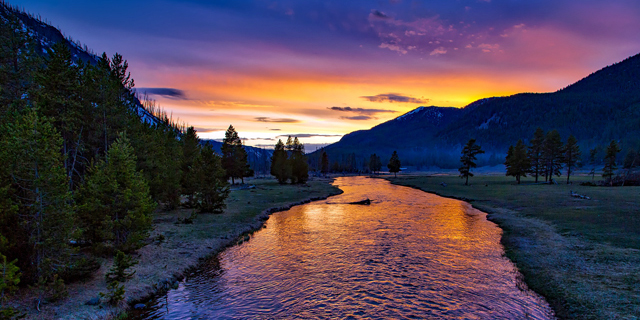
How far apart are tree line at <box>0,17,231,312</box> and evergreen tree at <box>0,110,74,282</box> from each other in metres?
0.03

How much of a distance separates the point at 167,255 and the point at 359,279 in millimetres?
14440

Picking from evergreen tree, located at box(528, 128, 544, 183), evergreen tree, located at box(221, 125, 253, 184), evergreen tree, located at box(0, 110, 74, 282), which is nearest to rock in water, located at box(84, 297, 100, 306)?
evergreen tree, located at box(0, 110, 74, 282)

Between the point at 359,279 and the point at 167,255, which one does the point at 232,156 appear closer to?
the point at 167,255

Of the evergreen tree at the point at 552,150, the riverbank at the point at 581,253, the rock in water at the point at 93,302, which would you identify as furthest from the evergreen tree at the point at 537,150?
the rock in water at the point at 93,302

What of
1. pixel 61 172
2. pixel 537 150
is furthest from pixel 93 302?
pixel 537 150

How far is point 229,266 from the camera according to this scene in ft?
70.0

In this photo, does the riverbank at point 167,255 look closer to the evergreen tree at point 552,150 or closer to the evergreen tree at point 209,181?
the evergreen tree at point 209,181

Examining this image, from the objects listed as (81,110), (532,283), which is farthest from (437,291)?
(81,110)

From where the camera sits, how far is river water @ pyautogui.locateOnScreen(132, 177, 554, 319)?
14641 millimetres

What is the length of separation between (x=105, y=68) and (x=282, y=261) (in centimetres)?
2758

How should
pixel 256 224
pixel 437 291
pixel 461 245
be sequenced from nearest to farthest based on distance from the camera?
pixel 437 291
pixel 461 245
pixel 256 224

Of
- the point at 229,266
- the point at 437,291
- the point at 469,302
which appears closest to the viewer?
the point at 469,302

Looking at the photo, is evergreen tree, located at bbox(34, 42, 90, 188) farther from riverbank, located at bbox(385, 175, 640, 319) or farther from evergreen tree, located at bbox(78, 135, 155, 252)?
riverbank, located at bbox(385, 175, 640, 319)

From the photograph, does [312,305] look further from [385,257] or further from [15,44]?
[15,44]
